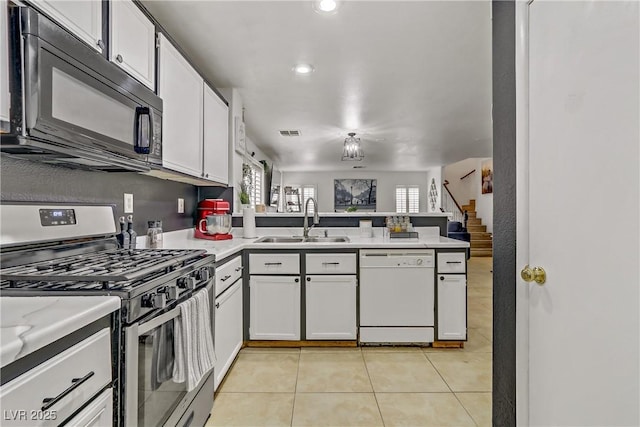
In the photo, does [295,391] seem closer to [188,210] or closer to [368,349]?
[368,349]

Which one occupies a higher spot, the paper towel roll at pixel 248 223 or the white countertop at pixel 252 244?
the paper towel roll at pixel 248 223

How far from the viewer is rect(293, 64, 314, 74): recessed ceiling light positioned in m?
2.71

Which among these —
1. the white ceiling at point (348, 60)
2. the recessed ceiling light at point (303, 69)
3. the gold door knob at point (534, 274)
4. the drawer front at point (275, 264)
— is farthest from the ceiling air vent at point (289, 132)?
the gold door knob at point (534, 274)

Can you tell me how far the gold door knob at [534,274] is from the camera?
1.03 meters

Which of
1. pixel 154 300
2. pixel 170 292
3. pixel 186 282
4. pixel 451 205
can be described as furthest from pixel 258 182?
pixel 451 205

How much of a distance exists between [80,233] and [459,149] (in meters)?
6.43

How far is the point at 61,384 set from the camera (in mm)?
745

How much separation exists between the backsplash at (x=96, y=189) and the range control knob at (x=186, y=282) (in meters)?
0.64

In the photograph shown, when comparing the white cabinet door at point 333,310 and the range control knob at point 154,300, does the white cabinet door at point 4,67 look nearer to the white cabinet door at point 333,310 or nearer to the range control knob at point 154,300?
the range control knob at point 154,300

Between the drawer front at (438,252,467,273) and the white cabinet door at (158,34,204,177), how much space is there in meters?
1.99

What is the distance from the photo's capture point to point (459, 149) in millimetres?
6453

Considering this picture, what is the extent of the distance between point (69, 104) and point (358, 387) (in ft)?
6.88

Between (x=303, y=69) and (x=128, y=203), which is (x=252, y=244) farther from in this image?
(x=303, y=69)

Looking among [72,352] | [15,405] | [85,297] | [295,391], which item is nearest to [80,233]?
[85,297]
